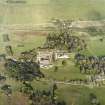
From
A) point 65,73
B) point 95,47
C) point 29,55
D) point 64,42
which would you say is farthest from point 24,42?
point 95,47

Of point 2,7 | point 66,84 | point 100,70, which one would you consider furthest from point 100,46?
point 2,7

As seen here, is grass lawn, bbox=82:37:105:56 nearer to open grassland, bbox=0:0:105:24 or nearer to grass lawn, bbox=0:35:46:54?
open grassland, bbox=0:0:105:24

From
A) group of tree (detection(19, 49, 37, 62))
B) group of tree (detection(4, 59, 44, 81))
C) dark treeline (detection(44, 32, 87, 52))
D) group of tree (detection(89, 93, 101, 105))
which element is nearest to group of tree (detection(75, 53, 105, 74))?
dark treeline (detection(44, 32, 87, 52))

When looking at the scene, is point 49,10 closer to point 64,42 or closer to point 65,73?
point 64,42

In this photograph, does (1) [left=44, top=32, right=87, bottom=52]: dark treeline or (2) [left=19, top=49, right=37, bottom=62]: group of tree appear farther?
(1) [left=44, top=32, right=87, bottom=52]: dark treeline

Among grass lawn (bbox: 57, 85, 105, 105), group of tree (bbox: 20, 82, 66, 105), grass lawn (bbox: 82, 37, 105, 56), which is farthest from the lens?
grass lawn (bbox: 82, 37, 105, 56)

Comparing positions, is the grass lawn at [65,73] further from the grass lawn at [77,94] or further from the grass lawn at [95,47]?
the grass lawn at [95,47]
